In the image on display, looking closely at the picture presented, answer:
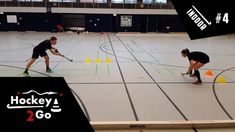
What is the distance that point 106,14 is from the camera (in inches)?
1089

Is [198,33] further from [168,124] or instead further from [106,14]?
[106,14]

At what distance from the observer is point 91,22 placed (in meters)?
27.9

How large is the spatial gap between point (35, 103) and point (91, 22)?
1011 inches

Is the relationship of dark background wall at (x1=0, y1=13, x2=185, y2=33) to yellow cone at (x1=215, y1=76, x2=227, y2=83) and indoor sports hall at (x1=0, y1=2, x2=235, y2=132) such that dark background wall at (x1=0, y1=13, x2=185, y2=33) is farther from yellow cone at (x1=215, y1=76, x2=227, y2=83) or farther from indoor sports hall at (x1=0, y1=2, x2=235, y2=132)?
yellow cone at (x1=215, y1=76, x2=227, y2=83)

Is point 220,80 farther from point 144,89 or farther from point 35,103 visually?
point 35,103

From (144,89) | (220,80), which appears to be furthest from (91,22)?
(144,89)

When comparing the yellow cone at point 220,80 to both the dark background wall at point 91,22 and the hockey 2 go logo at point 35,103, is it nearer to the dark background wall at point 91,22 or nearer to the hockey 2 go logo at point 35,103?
the hockey 2 go logo at point 35,103

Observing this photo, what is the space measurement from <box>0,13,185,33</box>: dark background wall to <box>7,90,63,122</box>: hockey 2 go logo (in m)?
25.5

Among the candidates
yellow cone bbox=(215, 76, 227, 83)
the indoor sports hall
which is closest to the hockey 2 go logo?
the indoor sports hall

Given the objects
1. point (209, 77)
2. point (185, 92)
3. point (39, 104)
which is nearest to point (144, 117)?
point (185, 92)

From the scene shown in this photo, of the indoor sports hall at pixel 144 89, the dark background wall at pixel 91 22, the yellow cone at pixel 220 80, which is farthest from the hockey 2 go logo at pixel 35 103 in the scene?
the dark background wall at pixel 91 22

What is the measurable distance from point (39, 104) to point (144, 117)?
3.12 metres

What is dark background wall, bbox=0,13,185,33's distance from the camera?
27.2 meters

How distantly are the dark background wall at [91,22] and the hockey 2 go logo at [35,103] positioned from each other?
2550cm
